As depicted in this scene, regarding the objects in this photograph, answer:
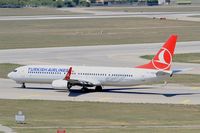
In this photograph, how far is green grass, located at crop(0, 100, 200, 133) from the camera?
5316 centimetres

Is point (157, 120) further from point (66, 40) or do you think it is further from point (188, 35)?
point (188, 35)

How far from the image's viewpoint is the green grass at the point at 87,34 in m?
147

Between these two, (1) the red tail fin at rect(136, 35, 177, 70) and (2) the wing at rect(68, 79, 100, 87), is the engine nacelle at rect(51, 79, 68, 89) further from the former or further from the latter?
(1) the red tail fin at rect(136, 35, 177, 70)

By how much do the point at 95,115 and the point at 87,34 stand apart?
103890 millimetres

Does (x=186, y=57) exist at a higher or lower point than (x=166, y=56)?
lower

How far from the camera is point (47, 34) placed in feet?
547

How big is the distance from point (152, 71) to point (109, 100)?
254 inches

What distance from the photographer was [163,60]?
76500 millimetres

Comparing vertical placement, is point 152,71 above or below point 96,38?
above

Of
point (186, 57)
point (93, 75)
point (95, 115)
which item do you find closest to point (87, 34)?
point (186, 57)

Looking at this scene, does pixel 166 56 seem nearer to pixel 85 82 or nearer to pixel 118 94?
pixel 118 94

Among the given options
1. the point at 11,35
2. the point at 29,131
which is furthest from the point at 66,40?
the point at 29,131

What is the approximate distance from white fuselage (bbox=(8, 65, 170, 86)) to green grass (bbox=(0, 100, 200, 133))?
8.00m

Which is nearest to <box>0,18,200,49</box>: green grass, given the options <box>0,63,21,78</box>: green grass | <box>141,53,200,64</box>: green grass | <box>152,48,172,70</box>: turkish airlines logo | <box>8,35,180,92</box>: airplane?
<box>141,53,200,64</box>: green grass
